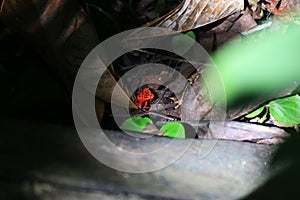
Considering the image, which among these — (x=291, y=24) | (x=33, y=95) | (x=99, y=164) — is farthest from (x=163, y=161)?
(x=291, y=24)

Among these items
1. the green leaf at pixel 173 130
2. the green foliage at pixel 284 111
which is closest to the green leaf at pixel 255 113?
the green foliage at pixel 284 111

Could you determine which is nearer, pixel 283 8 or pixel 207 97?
Result: pixel 207 97

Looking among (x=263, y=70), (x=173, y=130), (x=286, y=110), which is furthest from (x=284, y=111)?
(x=173, y=130)

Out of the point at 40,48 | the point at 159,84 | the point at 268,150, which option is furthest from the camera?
the point at 159,84

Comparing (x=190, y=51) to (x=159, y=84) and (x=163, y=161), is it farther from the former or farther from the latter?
(x=163, y=161)

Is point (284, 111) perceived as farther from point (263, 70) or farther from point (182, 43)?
point (182, 43)

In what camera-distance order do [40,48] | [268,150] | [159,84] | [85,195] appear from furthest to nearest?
[159,84] < [40,48] < [268,150] < [85,195]

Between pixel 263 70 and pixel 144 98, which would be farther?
pixel 144 98
